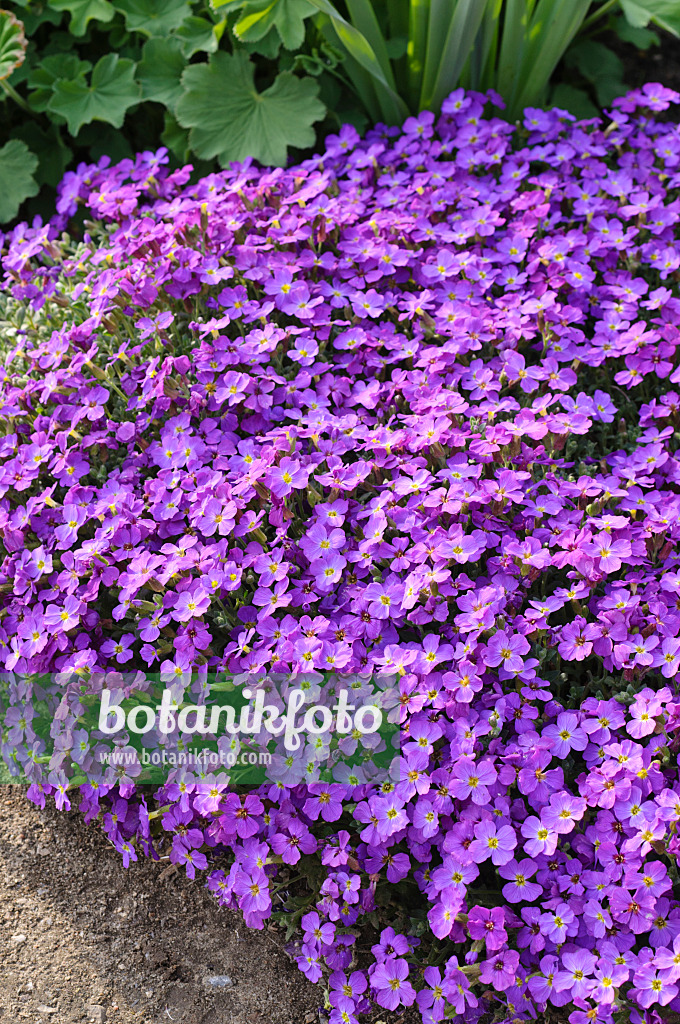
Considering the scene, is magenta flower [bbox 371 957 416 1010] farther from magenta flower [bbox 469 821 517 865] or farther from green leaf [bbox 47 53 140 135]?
green leaf [bbox 47 53 140 135]

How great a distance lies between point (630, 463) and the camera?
2.34m

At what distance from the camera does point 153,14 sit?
11.7 ft

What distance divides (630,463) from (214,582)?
3.74 feet

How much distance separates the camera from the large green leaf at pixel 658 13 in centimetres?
323

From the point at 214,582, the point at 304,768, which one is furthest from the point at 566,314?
the point at 304,768

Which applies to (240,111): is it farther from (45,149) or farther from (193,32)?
(45,149)

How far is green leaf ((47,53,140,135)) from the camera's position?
339 cm

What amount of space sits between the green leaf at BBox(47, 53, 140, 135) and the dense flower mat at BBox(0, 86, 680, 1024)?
498 mm

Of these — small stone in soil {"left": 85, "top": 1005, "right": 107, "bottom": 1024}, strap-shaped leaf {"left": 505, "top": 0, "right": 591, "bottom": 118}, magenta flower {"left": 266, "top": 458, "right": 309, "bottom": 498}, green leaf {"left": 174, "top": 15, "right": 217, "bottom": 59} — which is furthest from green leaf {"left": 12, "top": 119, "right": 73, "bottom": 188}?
small stone in soil {"left": 85, "top": 1005, "right": 107, "bottom": 1024}

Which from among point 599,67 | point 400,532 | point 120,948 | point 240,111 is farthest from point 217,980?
point 599,67

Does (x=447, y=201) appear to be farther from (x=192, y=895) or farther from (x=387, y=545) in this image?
(x=192, y=895)

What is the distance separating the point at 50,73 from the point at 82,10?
272 millimetres

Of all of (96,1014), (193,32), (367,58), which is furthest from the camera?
(193,32)

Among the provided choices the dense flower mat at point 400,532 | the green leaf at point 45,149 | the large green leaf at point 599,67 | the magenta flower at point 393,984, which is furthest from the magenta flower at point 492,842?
the large green leaf at point 599,67
